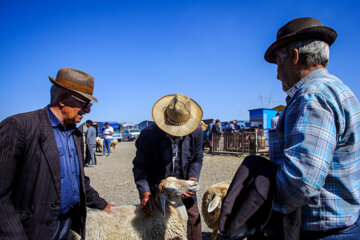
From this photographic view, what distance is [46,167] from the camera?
1755 millimetres

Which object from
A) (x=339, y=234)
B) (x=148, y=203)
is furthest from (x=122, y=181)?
(x=339, y=234)

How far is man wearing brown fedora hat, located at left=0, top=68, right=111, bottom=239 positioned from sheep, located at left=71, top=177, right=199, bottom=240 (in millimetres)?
759

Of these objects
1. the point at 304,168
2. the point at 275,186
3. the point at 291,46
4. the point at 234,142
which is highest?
the point at 291,46

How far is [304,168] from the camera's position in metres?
1.08

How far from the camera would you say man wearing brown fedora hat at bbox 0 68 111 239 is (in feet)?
5.24

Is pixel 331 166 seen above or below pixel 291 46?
below

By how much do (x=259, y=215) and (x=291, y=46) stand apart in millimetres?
1089

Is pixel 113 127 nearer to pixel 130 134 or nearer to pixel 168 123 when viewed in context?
pixel 130 134

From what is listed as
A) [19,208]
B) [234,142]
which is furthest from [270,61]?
[234,142]

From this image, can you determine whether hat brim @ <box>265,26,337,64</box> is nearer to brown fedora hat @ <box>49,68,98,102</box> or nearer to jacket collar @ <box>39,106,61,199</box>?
brown fedora hat @ <box>49,68,98,102</box>

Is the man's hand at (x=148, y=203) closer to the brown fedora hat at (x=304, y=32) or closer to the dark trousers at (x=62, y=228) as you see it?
the dark trousers at (x=62, y=228)

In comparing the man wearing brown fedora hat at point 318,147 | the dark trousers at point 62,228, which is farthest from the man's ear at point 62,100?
the man wearing brown fedora hat at point 318,147

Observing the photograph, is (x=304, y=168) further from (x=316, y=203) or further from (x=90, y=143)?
(x=90, y=143)

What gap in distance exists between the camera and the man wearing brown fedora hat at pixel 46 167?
1598mm
